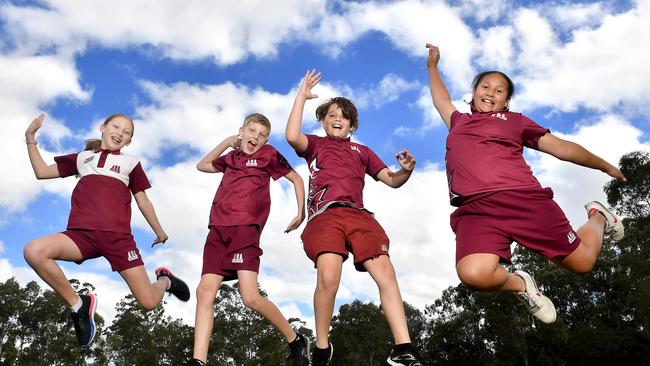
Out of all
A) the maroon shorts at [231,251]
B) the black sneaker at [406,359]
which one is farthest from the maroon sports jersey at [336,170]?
the black sneaker at [406,359]

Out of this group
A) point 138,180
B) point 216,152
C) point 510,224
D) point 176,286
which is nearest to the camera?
point 510,224

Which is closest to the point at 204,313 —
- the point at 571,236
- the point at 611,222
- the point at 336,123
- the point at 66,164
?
the point at 336,123

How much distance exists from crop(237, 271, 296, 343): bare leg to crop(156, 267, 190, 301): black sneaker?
1539 millimetres

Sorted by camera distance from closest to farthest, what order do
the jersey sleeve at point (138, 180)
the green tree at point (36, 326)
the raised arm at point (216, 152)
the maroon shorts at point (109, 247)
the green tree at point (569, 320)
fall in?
the maroon shorts at point (109, 247) < the jersey sleeve at point (138, 180) < the raised arm at point (216, 152) < the green tree at point (569, 320) < the green tree at point (36, 326)

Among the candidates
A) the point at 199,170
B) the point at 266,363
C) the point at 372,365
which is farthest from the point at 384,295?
the point at 372,365

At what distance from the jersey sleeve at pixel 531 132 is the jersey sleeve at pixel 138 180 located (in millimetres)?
4365

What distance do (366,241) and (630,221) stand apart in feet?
162

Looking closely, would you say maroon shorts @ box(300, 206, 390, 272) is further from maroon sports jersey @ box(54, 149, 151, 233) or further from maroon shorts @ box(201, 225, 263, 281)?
maroon sports jersey @ box(54, 149, 151, 233)

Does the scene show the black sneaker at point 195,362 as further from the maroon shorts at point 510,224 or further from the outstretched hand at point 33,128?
the outstretched hand at point 33,128

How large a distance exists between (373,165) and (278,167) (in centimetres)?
123

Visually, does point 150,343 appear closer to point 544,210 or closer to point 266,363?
point 266,363

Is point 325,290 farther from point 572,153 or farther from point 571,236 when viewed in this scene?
point 572,153

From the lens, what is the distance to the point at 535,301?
204 inches

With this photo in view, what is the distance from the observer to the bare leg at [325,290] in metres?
5.19
